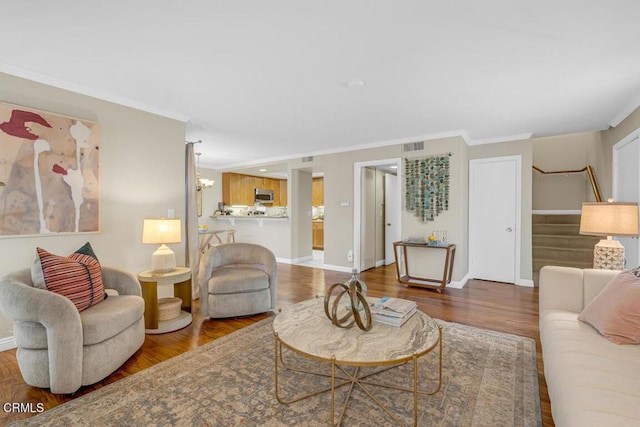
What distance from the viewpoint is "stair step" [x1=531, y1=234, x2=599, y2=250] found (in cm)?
519

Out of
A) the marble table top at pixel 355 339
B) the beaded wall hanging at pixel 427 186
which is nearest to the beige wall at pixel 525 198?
the beaded wall hanging at pixel 427 186

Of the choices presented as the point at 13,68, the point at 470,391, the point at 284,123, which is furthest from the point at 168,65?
the point at 470,391

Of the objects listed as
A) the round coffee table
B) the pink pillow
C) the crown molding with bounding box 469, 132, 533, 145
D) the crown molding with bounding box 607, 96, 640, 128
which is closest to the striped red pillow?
the round coffee table

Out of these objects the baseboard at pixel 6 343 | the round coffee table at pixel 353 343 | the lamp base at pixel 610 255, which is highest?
the lamp base at pixel 610 255

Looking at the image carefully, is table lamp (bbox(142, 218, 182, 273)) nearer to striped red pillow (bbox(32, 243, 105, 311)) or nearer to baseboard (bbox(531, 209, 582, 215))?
striped red pillow (bbox(32, 243, 105, 311))

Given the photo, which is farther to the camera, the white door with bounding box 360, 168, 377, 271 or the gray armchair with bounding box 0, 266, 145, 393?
the white door with bounding box 360, 168, 377, 271

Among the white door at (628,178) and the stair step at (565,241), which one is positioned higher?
the white door at (628,178)

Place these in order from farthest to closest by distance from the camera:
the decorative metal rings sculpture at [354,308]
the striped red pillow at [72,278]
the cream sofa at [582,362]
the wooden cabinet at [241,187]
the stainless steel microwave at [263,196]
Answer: the stainless steel microwave at [263,196] → the wooden cabinet at [241,187] → the striped red pillow at [72,278] → the decorative metal rings sculpture at [354,308] → the cream sofa at [582,362]

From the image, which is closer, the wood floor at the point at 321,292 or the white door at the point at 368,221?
the wood floor at the point at 321,292

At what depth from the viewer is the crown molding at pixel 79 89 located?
8.46ft

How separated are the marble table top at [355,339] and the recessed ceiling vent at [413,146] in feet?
10.9

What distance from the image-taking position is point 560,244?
544 centimetres

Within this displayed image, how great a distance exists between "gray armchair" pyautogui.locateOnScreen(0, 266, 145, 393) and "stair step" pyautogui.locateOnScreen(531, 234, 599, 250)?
644 cm

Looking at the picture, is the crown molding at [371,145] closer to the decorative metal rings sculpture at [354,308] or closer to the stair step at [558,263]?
the stair step at [558,263]
